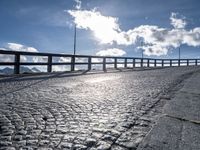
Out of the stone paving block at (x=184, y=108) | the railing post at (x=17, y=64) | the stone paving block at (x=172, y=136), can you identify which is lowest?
the stone paving block at (x=172, y=136)

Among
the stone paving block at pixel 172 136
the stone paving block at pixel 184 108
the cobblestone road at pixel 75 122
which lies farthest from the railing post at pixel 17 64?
the stone paving block at pixel 172 136

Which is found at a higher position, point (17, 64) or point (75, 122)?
point (17, 64)

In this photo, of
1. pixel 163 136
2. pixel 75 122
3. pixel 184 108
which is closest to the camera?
pixel 163 136

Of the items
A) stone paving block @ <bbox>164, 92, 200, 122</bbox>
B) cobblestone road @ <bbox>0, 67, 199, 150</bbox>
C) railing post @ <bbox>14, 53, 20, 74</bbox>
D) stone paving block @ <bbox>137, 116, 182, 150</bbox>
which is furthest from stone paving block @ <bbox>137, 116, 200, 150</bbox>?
railing post @ <bbox>14, 53, 20, 74</bbox>

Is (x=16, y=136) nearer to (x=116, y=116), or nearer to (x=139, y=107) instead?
(x=116, y=116)

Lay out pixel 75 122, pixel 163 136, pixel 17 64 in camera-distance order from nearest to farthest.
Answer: pixel 163 136
pixel 75 122
pixel 17 64

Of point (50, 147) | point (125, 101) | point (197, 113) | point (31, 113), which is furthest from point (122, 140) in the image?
point (125, 101)

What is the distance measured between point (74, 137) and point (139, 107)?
2426mm

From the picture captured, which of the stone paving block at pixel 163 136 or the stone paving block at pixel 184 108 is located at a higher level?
the stone paving block at pixel 184 108

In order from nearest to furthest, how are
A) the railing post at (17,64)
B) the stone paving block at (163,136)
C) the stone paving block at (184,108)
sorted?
1. the stone paving block at (163,136)
2. the stone paving block at (184,108)
3. the railing post at (17,64)

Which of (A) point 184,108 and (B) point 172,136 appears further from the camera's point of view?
(A) point 184,108

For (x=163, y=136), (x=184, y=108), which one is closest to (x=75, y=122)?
(x=163, y=136)

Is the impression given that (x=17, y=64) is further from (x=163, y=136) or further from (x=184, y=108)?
(x=163, y=136)

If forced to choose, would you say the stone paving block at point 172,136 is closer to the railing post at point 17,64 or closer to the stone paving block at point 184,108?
the stone paving block at point 184,108
